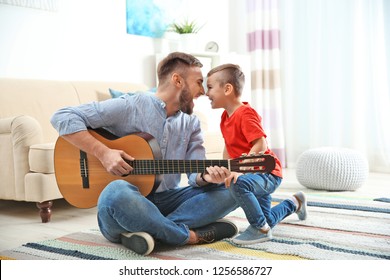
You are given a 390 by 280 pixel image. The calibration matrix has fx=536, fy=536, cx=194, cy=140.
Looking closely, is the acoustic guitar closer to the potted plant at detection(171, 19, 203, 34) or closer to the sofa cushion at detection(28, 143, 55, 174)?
the sofa cushion at detection(28, 143, 55, 174)

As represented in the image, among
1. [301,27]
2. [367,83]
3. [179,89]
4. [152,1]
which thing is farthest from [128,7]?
[179,89]

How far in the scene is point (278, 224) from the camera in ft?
7.07

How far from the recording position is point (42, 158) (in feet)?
7.75

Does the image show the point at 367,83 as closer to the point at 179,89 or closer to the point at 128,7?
the point at 128,7

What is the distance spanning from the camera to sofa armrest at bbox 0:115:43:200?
7.89 feet

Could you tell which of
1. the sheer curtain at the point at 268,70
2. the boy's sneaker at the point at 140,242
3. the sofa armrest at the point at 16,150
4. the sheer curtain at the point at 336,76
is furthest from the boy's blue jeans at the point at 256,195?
the sheer curtain at the point at 268,70

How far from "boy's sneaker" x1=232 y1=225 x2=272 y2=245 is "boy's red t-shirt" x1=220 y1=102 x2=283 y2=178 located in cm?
21

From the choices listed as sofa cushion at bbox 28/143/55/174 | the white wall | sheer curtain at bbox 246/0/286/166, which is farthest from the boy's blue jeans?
sheer curtain at bbox 246/0/286/166

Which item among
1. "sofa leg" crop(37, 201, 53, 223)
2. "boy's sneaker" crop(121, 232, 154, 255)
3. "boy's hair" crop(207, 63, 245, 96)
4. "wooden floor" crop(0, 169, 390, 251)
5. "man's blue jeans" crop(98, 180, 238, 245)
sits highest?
"boy's hair" crop(207, 63, 245, 96)

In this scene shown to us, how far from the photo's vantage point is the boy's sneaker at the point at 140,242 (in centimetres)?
166

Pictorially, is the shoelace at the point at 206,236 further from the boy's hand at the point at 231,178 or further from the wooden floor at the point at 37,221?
the wooden floor at the point at 37,221

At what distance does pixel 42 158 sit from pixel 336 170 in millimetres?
1600

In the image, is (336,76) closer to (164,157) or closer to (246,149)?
(246,149)

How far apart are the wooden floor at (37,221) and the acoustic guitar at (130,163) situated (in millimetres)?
→ 349
